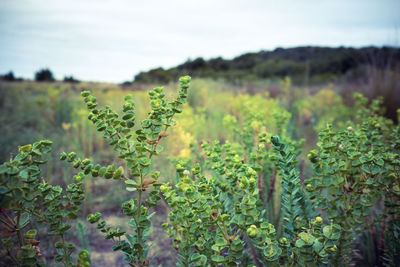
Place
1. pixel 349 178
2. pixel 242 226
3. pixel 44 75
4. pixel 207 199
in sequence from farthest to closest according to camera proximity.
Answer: pixel 44 75
pixel 349 178
pixel 207 199
pixel 242 226

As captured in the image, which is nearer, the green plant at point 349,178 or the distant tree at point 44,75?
the green plant at point 349,178

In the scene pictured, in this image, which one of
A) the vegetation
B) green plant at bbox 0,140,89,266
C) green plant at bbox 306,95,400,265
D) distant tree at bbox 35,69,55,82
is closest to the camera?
green plant at bbox 0,140,89,266

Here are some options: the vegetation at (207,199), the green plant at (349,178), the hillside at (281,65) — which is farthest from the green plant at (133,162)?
the hillside at (281,65)

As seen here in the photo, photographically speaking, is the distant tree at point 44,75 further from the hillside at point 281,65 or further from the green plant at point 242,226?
the green plant at point 242,226

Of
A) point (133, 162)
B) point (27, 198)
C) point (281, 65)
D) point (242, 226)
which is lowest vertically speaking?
point (242, 226)

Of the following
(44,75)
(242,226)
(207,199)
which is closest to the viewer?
(242,226)

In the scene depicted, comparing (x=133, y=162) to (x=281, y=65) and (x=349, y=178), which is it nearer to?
(x=349, y=178)

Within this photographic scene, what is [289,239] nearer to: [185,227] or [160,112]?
[185,227]

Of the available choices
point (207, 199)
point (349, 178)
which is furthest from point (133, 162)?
point (349, 178)

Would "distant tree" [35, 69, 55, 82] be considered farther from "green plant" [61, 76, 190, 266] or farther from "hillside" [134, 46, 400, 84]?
"green plant" [61, 76, 190, 266]

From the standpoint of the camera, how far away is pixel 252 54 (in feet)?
107

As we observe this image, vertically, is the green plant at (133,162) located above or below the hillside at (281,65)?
below

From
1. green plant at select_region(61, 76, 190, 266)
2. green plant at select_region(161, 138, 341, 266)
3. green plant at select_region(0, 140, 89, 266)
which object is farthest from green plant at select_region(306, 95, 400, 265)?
green plant at select_region(0, 140, 89, 266)

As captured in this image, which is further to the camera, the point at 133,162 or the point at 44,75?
the point at 44,75
